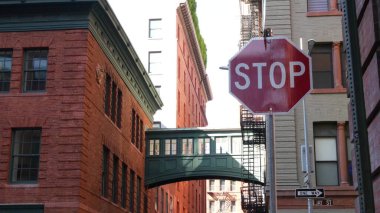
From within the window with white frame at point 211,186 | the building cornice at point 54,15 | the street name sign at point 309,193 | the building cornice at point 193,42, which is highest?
the building cornice at point 193,42

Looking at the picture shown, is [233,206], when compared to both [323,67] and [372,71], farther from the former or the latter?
[372,71]

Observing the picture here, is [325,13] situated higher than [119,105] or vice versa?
[325,13]

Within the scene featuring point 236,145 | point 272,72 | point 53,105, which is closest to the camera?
point 272,72

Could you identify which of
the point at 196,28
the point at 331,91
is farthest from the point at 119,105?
the point at 196,28

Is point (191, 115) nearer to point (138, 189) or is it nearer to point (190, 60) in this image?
point (190, 60)

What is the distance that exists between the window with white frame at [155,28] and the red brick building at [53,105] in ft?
94.5

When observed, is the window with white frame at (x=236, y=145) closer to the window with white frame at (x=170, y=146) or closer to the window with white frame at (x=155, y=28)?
the window with white frame at (x=170, y=146)

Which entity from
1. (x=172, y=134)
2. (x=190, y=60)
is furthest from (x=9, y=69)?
(x=190, y=60)

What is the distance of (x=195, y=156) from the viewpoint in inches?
1647

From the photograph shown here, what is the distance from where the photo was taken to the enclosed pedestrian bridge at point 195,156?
4144 cm

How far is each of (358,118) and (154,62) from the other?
2176 inches

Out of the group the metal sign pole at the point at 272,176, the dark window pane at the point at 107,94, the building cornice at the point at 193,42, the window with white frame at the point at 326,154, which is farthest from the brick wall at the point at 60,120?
the building cornice at the point at 193,42

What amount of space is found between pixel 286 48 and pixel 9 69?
23.6m

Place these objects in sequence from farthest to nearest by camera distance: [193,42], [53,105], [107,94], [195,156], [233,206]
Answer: [233,206] < [193,42] < [195,156] < [107,94] < [53,105]
